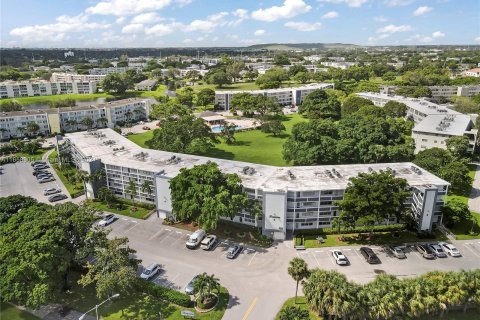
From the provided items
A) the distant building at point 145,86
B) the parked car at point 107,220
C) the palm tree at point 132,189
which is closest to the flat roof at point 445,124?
the palm tree at point 132,189

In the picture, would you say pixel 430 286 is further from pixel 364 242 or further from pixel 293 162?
pixel 293 162

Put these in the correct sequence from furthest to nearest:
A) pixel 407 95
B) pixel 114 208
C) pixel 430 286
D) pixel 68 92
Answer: pixel 68 92 < pixel 407 95 < pixel 114 208 < pixel 430 286

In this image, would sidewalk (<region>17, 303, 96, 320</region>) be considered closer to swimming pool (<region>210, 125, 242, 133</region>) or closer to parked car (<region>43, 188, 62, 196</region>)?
parked car (<region>43, 188, 62, 196</region>)

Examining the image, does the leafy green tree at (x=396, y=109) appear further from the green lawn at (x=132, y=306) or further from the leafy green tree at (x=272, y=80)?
the green lawn at (x=132, y=306)

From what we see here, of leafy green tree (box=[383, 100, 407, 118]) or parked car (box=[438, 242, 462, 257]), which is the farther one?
leafy green tree (box=[383, 100, 407, 118])

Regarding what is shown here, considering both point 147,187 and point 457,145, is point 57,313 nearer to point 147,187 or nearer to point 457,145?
point 147,187

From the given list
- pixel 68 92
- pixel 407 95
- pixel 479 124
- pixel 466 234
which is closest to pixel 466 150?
pixel 479 124

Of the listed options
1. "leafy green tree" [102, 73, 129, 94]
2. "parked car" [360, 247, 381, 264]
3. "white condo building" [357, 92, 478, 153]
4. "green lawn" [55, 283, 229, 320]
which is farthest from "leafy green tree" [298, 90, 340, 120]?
"leafy green tree" [102, 73, 129, 94]
